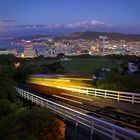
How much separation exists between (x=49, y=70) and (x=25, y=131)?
72241 millimetres

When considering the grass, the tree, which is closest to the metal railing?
the tree

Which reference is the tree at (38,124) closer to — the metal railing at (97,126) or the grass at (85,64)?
the metal railing at (97,126)

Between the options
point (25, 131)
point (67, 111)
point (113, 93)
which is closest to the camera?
point (25, 131)

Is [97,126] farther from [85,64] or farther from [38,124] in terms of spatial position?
[85,64]

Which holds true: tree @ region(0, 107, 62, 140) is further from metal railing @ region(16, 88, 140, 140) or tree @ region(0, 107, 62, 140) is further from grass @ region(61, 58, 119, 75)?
grass @ region(61, 58, 119, 75)

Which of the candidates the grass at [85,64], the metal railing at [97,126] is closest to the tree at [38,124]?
the metal railing at [97,126]

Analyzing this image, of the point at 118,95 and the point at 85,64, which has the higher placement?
the point at 118,95

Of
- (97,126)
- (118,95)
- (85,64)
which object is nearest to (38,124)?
(97,126)

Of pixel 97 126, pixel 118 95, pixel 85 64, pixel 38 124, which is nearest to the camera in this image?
pixel 97 126

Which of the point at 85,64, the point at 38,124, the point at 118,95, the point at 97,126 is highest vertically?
the point at 97,126

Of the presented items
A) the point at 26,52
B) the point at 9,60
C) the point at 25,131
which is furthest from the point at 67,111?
the point at 26,52

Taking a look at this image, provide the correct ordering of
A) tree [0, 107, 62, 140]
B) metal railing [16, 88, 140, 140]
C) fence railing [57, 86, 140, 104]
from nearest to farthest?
1. metal railing [16, 88, 140, 140]
2. tree [0, 107, 62, 140]
3. fence railing [57, 86, 140, 104]

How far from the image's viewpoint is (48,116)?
15.6 m

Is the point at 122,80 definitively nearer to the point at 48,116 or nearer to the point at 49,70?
the point at 48,116
